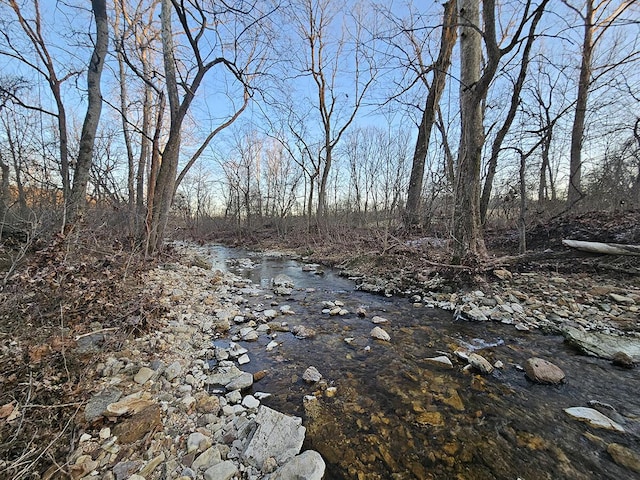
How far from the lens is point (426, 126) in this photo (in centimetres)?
945

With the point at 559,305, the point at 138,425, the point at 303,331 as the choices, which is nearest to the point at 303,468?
the point at 138,425

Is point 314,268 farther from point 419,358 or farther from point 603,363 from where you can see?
point 603,363

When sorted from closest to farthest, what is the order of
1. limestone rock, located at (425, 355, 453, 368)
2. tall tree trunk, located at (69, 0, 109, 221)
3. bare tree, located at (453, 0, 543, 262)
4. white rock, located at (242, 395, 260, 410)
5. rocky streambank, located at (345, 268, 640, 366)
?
white rock, located at (242, 395, 260, 410), limestone rock, located at (425, 355, 453, 368), rocky streambank, located at (345, 268, 640, 366), bare tree, located at (453, 0, 543, 262), tall tree trunk, located at (69, 0, 109, 221)

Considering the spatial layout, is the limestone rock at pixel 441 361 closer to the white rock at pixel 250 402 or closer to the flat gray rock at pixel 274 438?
the flat gray rock at pixel 274 438

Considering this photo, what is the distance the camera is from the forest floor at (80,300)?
4.66ft

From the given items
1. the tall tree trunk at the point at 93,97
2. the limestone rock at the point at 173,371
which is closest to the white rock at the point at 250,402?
the limestone rock at the point at 173,371

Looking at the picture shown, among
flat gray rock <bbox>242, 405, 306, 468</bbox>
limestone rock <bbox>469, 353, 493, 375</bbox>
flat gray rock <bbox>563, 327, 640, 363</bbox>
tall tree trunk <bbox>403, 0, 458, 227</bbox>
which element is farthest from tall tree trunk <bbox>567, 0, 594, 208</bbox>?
flat gray rock <bbox>242, 405, 306, 468</bbox>

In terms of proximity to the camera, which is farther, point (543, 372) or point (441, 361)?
point (441, 361)

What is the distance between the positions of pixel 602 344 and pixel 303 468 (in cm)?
349

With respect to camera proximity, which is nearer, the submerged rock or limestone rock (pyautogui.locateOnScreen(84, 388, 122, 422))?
limestone rock (pyautogui.locateOnScreen(84, 388, 122, 422))

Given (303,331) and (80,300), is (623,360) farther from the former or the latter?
(80,300)

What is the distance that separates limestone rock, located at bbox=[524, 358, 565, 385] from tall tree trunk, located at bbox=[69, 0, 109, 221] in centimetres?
744

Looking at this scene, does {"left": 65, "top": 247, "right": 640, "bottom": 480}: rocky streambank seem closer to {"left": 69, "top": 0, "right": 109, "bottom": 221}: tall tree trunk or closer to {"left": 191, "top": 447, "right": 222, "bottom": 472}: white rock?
{"left": 191, "top": 447, "right": 222, "bottom": 472}: white rock

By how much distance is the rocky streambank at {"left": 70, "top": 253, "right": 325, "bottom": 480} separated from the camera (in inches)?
57.5
